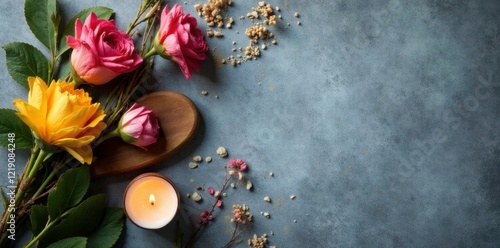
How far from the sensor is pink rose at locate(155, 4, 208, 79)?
1137mm

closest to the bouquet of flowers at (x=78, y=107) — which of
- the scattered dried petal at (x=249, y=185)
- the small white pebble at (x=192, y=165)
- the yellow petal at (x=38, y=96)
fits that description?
the yellow petal at (x=38, y=96)

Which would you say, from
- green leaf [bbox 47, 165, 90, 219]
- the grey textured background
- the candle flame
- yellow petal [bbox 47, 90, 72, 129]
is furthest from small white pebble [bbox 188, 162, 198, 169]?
yellow petal [bbox 47, 90, 72, 129]

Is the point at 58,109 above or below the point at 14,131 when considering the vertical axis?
above

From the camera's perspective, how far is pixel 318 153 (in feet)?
4.17

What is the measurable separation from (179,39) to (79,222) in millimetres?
443

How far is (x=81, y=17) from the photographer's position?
47.2 inches

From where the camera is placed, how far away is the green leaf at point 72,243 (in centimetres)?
108

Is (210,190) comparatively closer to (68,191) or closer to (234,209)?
(234,209)

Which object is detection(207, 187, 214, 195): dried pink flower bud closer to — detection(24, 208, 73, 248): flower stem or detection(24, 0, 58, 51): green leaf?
detection(24, 208, 73, 248): flower stem

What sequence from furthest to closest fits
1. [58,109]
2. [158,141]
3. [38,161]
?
1. [158,141]
2. [38,161]
3. [58,109]

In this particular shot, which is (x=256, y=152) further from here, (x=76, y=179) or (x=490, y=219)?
(x=490, y=219)

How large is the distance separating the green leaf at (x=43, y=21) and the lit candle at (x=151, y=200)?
0.36m

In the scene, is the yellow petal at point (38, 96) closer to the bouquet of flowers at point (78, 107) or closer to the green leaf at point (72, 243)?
the bouquet of flowers at point (78, 107)

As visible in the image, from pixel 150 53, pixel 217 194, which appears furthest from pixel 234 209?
pixel 150 53
